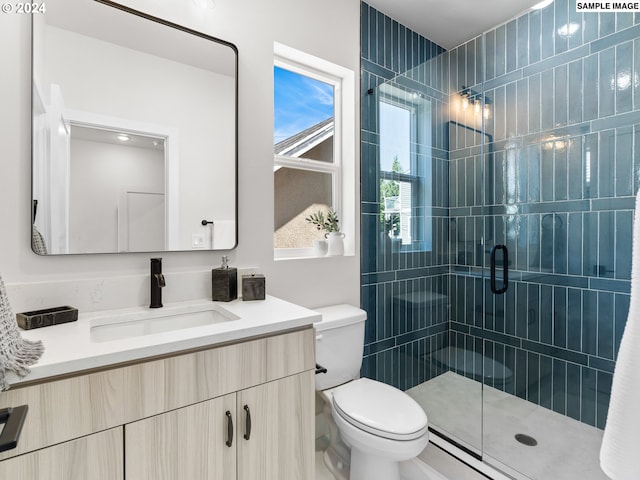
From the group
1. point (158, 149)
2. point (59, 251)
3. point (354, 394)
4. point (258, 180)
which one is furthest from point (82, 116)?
→ point (354, 394)

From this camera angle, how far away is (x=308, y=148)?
2.01 meters

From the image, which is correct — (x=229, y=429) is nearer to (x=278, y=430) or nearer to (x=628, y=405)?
(x=278, y=430)

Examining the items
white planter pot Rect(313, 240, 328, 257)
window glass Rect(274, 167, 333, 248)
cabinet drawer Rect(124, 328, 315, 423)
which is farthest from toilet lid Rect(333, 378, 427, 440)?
window glass Rect(274, 167, 333, 248)

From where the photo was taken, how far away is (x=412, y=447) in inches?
49.5

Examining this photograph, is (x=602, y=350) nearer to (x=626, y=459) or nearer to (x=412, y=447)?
(x=412, y=447)

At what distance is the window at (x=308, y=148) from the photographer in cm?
188

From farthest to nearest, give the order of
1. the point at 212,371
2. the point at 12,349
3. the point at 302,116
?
the point at 302,116, the point at 212,371, the point at 12,349

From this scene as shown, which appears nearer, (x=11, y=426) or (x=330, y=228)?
(x=11, y=426)

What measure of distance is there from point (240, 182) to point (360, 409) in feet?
3.71

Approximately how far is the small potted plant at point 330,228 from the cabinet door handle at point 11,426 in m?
1.43

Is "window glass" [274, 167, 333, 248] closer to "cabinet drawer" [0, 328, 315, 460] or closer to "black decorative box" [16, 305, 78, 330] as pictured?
"cabinet drawer" [0, 328, 315, 460]

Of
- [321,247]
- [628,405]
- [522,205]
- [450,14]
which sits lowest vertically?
[628,405]

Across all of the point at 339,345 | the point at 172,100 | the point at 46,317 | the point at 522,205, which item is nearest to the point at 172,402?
the point at 46,317

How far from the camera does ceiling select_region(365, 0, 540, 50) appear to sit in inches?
79.4
